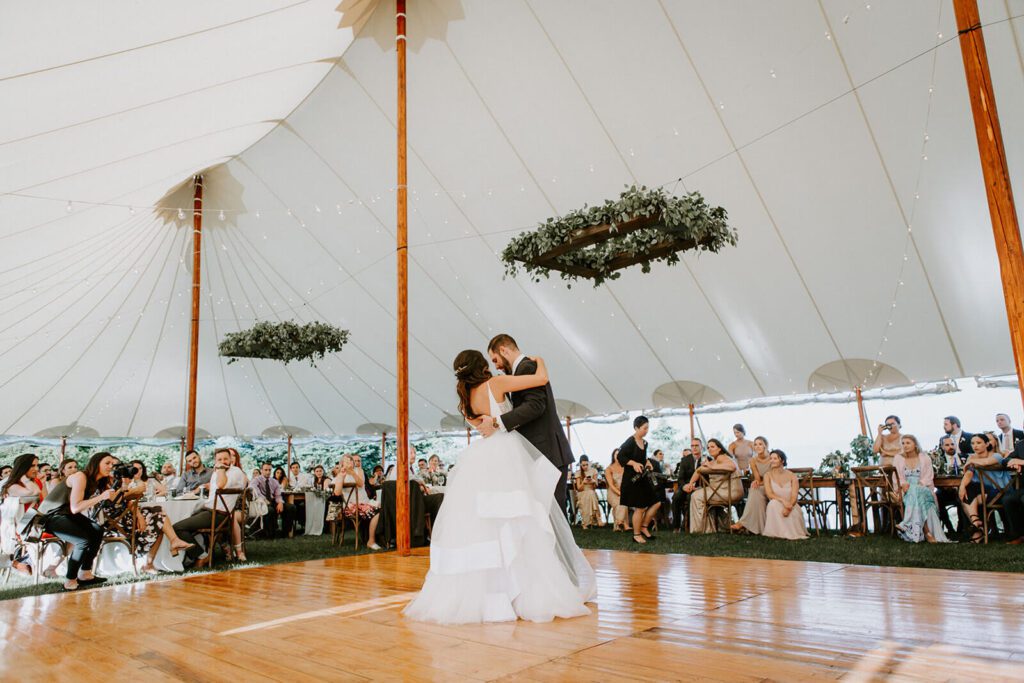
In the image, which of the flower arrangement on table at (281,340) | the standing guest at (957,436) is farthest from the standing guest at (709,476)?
the flower arrangement on table at (281,340)

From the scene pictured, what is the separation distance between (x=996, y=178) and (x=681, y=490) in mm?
5413

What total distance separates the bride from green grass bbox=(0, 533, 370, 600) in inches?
115

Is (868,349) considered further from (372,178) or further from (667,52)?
(372,178)

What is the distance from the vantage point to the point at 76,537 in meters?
4.54

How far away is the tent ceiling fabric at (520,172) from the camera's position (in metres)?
5.93

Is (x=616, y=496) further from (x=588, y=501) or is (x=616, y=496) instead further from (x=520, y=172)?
(x=520, y=172)

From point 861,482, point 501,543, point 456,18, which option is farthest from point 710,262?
point 501,543

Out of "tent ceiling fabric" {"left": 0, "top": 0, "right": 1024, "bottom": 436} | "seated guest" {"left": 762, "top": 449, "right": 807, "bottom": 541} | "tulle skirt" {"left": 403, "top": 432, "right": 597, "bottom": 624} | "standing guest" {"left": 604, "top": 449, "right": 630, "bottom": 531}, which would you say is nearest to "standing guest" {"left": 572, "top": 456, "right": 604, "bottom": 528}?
"standing guest" {"left": 604, "top": 449, "right": 630, "bottom": 531}

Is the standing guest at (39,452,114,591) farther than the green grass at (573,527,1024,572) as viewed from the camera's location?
Yes

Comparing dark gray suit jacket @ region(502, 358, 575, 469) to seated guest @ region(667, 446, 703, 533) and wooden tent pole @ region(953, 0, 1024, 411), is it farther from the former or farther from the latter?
seated guest @ region(667, 446, 703, 533)

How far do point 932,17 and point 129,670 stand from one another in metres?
7.09

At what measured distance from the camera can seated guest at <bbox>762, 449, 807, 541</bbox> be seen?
6457 mm

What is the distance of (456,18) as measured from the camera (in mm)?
7387

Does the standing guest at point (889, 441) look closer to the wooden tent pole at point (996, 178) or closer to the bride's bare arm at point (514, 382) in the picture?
the wooden tent pole at point (996, 178)
